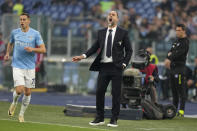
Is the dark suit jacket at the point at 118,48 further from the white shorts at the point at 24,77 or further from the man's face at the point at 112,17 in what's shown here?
the white shorts at the point at 24,77

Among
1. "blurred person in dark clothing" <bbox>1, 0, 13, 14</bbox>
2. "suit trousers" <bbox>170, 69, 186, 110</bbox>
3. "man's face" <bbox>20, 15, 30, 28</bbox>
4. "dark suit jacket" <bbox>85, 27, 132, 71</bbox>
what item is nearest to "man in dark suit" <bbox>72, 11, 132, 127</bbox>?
"dark suit jacket" <bbox>85, 27, 132, 71</bbox>

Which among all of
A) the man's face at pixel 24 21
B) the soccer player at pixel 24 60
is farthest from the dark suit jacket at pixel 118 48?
the man's face at pixel 24 21

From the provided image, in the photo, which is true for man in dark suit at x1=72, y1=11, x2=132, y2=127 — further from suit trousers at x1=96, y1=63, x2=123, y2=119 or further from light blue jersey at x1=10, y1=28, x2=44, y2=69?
light blue jersey at x1=10, y1=28, x2=44, y2=69

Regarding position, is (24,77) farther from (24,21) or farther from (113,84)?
(113,84)

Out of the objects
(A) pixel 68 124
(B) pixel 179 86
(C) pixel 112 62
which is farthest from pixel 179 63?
(A) pixel 68 124

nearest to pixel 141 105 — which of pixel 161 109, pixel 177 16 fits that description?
pixel 161 109

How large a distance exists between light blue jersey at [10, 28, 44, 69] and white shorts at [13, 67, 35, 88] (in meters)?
0.08

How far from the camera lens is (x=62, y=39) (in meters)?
25.3

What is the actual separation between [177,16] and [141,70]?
12151 millimetres

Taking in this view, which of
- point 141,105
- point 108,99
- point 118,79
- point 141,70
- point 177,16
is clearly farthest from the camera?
point 177,16

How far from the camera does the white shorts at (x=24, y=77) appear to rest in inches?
486

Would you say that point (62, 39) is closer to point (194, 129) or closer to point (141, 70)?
point (141, 70)

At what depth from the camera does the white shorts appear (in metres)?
12.3

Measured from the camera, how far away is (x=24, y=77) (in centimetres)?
1253
